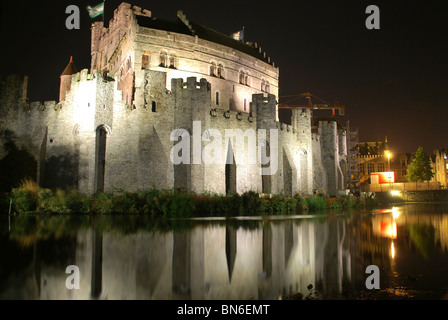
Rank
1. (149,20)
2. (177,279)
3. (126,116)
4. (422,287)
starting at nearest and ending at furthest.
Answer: (422,287)
(177,279)
(126,116)
(149,20)

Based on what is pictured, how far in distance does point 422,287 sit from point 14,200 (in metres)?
19.1

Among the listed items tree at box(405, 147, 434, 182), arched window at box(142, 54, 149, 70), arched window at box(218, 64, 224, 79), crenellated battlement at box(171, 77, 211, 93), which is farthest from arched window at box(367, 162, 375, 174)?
crenellated battlement at box(171, 77, 211, 93)

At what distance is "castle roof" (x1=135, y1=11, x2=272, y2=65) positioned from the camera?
33.2m

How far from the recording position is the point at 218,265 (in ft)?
22.5

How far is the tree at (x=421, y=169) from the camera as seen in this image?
62.6m

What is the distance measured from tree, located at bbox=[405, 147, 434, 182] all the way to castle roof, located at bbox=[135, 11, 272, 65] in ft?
116

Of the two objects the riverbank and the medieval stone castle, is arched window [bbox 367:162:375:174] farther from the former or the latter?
the medieval stone castle

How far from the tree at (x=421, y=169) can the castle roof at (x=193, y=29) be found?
35274 millimetres

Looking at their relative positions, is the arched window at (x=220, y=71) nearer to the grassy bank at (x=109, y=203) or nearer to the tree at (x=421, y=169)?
the grassy bank at (x=109, y=203)

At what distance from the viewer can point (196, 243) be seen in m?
9.12

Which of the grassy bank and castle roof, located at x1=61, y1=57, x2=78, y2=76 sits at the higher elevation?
castle roof, located at x1=61, y1=57, x2=78, y2=76
